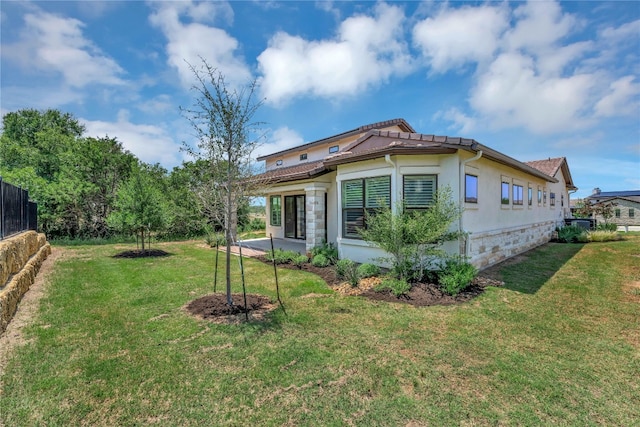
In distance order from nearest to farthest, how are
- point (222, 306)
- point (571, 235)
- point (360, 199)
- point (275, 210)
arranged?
point (222, 306) < point (360, 199) < point (571, 235) < point (275, 210)

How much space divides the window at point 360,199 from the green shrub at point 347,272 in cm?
113

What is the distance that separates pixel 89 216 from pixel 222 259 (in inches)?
491

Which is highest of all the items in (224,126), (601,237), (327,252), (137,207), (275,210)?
(224,126)

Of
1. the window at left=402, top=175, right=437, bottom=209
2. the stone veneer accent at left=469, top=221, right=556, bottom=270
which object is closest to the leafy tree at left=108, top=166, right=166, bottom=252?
the window at left=402, top=175, right=437, bottom=209

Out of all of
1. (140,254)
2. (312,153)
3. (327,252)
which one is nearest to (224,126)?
(327,252)

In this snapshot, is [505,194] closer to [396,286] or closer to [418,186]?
[418,186]

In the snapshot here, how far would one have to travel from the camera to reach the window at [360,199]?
8359 millimetres

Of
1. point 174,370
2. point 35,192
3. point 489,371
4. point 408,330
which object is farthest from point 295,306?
point 35,192

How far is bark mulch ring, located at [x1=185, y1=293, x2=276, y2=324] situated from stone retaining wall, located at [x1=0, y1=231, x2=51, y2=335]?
2.87 meters

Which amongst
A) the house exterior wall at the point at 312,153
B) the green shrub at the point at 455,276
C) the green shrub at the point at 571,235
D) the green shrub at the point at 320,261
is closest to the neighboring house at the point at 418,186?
the house exterior wall at the point at 312,153

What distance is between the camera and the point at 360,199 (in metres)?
9.03

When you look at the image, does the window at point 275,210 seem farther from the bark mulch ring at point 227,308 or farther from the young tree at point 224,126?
the young tree at point 224,126

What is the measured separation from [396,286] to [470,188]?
3886mm

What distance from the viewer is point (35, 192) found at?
16172 mm
